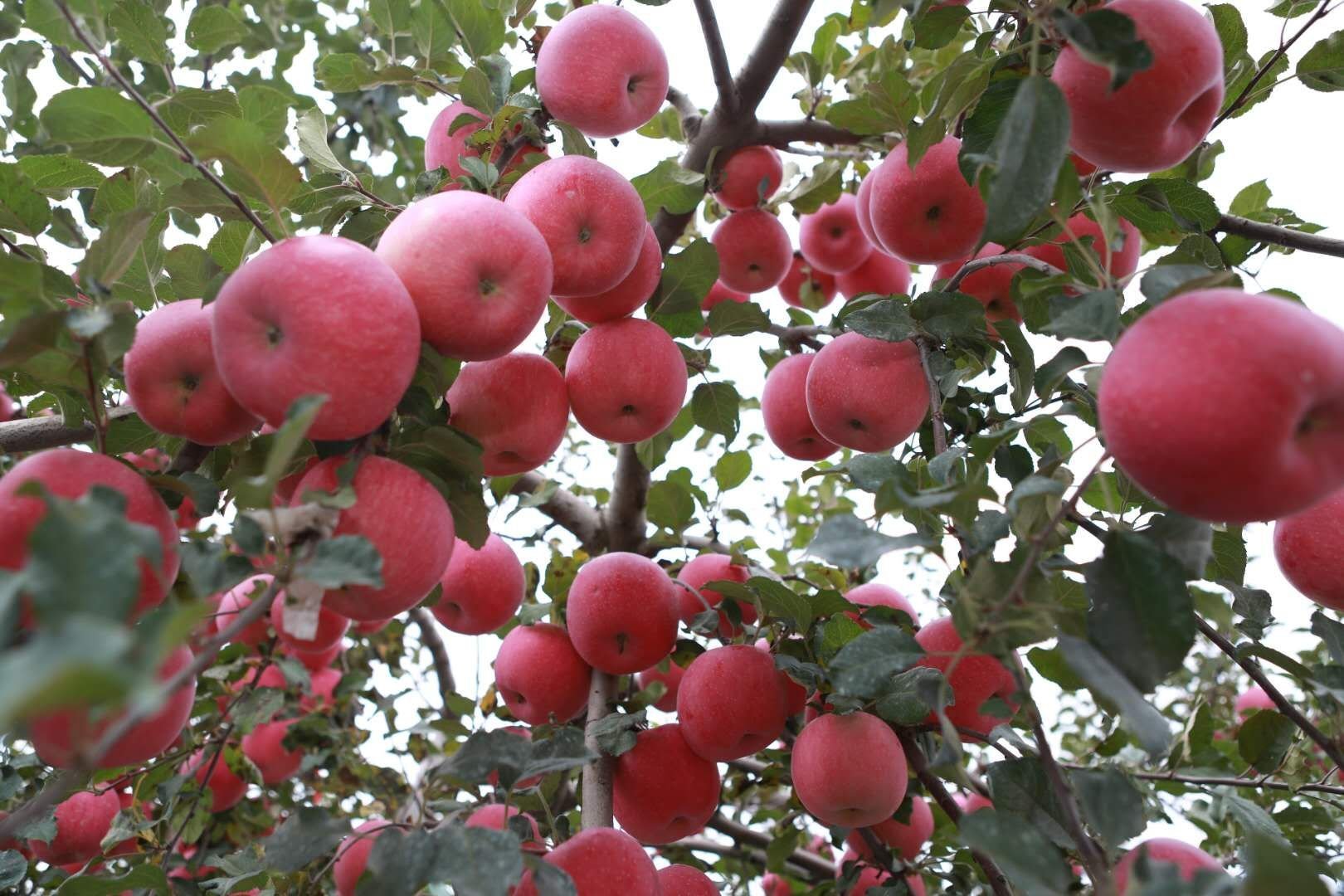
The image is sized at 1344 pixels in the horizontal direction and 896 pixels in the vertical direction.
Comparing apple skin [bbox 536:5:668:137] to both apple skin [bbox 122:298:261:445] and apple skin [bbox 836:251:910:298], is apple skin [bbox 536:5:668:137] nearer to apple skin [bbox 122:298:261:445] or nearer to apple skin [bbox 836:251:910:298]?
apple skin [bbox 122:298:261:445]

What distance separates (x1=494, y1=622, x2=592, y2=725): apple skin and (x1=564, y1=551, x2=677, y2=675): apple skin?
10 centimetres

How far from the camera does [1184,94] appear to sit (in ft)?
3.38

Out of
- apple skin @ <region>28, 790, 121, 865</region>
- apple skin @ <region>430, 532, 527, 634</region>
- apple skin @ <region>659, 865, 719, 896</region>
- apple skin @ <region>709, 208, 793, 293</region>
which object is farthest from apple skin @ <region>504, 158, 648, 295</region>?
apple skin @ <region>28, 790, 121, 865</region>

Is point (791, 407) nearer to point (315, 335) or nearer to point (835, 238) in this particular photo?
point (835, 238)

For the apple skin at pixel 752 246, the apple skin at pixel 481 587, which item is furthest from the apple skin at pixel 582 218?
the apple skin at pixel 752 246

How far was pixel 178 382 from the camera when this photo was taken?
1.01 metres

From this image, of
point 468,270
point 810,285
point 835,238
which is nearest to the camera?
point 468,270

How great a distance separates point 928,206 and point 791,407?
50 cm

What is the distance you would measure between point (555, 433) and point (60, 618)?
89 centimetres

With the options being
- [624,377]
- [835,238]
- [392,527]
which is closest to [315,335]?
[392,527]

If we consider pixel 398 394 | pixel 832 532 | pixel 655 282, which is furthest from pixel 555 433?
pixel 832 532

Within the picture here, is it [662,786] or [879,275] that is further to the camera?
[879,275]

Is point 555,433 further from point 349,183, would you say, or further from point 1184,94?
point 1184,94

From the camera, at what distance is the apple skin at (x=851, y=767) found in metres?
1.28
